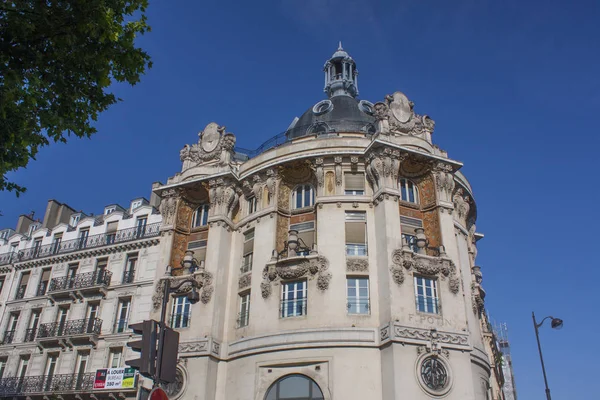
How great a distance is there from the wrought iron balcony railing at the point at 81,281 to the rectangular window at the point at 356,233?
15818 millimetres

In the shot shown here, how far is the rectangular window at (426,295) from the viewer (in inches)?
958

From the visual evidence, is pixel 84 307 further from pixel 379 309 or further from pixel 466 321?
pixel 466 321

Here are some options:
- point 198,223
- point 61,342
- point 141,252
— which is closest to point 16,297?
point 61,342

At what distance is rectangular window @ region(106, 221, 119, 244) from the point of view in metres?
35.6

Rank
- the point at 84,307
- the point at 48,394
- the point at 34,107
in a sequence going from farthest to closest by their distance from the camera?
the point at 84,307 < the point at 48,394 < the point at 34,107

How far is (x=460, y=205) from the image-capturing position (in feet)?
99.3

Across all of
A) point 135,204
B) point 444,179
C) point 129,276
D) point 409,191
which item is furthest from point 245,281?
point 135,204

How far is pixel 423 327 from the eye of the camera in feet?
76.9

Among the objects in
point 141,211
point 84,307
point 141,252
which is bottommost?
point 84,307

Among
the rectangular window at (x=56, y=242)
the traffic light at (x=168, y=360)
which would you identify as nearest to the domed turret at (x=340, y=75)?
the rectangular window at (x=56, y=242)

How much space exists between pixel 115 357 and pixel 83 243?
9035 millimetres

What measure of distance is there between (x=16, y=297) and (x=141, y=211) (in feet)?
34.7

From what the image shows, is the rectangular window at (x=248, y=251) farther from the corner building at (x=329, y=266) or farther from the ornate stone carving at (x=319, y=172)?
the ornate stone carving at (x=319, y=172)

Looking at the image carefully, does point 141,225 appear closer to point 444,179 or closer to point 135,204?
point 135,204
